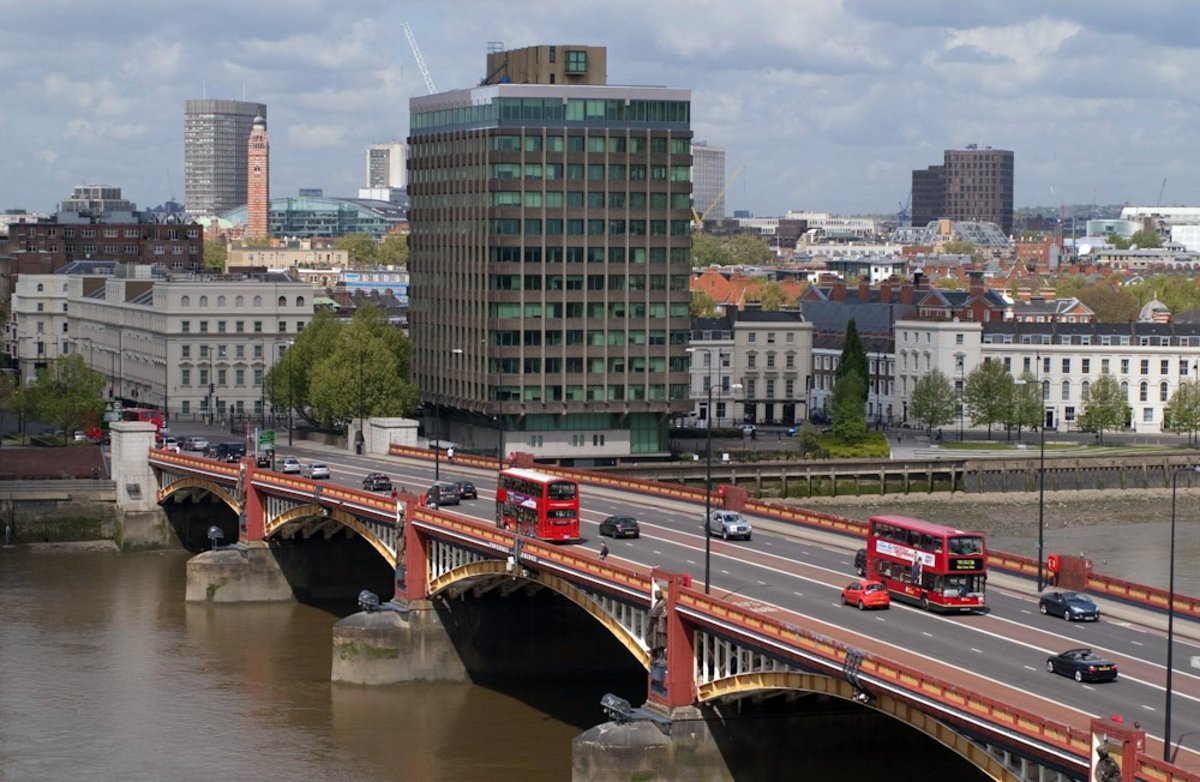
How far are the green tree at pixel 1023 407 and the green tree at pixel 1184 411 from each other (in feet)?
33.9

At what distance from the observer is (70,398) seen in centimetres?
16762

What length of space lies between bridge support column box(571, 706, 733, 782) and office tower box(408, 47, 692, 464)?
3057 inches

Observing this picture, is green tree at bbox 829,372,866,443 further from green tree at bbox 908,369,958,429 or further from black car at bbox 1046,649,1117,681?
black car at bbox 1046,649,1117,681

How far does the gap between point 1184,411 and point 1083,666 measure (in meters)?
123

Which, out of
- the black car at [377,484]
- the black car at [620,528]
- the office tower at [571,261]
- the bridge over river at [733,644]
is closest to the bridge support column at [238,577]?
the bridge over river at [733,644]

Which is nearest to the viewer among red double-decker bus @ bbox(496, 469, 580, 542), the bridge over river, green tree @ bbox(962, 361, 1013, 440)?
the bridge over river

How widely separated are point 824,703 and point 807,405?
402 ft

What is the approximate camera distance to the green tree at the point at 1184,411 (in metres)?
182

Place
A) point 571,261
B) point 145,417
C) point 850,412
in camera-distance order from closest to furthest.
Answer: point 571,261 < point 145,417 < point 850,412

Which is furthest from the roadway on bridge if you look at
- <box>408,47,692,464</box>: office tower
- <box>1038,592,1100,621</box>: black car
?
<box>408,47,692,464</box>: office tower

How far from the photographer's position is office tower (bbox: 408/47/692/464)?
150 metres

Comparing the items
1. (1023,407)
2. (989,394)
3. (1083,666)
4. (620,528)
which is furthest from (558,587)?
(1023,407)

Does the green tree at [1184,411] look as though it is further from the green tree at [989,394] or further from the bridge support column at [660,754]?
the bridge support column at [660,754]

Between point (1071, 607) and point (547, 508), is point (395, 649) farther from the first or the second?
point (1071, 607)
